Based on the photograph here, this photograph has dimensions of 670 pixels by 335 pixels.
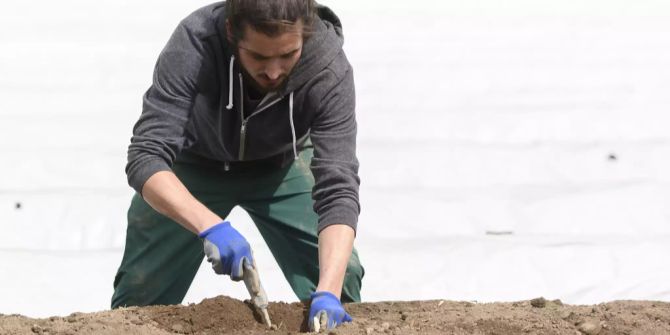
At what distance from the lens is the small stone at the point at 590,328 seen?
7.79ft

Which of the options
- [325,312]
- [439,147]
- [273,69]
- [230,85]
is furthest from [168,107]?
[439,147]

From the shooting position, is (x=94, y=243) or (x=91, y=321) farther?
(x=94, y=243)

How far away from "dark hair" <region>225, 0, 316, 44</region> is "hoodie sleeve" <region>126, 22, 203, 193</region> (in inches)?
7.4

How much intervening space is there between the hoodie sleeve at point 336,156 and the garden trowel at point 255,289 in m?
0.17

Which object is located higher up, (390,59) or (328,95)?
(390,59)

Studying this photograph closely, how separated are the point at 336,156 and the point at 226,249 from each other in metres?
0.33

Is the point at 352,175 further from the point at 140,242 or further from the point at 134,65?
the point at 134,65

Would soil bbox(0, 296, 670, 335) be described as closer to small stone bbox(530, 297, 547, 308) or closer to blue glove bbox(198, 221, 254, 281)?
small stone bbox(530, 297, 547, 308)

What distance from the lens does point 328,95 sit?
250 cm

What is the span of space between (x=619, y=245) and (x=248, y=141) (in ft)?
5.95

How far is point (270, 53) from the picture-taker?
230 centimetres

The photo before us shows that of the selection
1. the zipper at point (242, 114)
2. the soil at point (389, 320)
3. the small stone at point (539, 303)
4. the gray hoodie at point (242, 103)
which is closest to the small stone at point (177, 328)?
the soil at point (389, 320)

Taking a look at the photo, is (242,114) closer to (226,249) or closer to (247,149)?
(247,149)

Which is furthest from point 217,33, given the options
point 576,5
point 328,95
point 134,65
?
point 576,5
